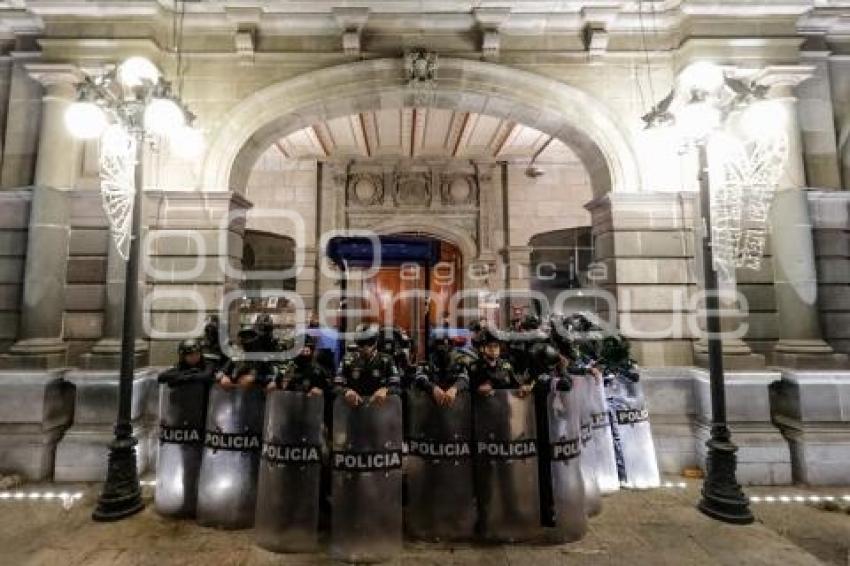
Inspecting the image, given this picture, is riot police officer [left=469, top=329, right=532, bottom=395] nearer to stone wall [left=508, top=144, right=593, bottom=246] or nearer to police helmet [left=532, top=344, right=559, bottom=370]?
police helmet [left=532, top=344, right=559, bottom=370]

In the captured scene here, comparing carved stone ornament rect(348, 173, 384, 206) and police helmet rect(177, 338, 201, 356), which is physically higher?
carved stone ornament rect(348, 173, 384, 206)

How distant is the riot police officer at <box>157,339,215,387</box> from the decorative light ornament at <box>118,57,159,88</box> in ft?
9.47

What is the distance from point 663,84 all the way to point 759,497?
18.4 ft

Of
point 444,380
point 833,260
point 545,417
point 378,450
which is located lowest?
point 378,450

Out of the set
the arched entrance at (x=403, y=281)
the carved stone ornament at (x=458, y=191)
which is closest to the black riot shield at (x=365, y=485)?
the arched entrance at (x=403, y=281)

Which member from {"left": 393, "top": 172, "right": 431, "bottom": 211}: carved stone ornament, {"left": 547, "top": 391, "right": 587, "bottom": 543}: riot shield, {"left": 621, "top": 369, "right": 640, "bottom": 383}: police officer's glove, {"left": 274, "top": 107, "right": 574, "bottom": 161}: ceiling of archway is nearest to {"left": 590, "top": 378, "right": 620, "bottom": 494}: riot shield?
{"left": 621, "top": 369, "right": 640, "bottom": 383}: police officer's glove

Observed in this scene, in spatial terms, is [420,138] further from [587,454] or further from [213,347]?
[587,454]

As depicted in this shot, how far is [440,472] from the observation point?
3.94 m

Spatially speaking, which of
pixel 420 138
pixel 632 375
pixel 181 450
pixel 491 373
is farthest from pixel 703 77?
pixel 420 138

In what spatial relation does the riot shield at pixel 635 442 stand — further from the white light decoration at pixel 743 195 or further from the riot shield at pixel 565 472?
the white light decoration at pixel 743 195

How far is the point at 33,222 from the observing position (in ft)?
19.3

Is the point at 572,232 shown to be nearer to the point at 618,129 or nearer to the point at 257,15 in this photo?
the point at 618,129

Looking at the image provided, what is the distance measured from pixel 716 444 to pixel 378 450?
11.8 feet

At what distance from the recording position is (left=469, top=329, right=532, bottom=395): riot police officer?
4057 mm
